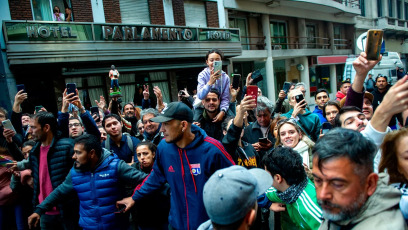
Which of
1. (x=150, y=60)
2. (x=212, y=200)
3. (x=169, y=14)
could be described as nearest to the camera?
(x=212, y=200)

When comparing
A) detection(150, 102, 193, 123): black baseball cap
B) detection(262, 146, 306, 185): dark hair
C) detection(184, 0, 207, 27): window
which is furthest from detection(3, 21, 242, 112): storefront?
detection(262, 146, 306, 185): dark hair

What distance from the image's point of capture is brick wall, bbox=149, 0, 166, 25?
38.6 feet

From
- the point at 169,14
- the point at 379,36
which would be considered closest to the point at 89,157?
the point at 379,36

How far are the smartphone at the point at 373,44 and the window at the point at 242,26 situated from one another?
1398cm

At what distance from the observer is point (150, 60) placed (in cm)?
1136

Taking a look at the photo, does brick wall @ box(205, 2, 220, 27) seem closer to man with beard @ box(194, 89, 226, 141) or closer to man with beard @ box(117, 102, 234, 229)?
man with beard @ box(194, 89, 226, 141)

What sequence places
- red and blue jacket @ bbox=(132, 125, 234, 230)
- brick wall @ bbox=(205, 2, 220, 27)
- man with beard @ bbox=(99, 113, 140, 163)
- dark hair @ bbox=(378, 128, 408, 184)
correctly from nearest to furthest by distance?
dark hair @ bbox=(378, 128, 408, 184), red and blue jacket @ bbox=(132, 125, 234, 230), man with beard @ bbox=(99, 113, 140, 163), brick wall @ bbox=(205, 2, 220, 27)

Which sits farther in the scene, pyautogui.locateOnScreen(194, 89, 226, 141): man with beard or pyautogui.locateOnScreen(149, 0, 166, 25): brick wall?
pyautogui.locateOnScreen(149, 0, 166, 25): brick wall

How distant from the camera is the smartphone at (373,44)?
182 centimetres

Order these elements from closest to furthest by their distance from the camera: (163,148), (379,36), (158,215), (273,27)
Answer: (379,36) → (163,148) → (158,215) → (273,27)

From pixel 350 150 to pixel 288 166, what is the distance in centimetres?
81

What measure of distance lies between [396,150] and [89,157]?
8.74ft

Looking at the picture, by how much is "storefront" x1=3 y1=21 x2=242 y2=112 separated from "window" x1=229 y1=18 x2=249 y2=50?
1947 mm

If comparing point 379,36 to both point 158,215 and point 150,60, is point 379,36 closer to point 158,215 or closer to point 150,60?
point 158,215
